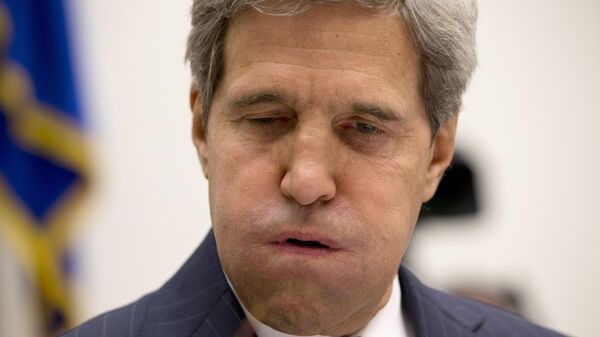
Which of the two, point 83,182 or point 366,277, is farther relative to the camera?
point 83,182

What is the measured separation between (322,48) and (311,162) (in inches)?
8.5

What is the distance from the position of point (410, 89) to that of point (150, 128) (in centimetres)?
265

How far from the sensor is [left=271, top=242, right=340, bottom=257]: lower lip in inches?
56.5

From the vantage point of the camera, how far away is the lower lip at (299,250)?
1.44 metres

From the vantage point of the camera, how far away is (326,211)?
4.74 ft

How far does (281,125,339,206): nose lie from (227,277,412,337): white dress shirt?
0.32 meters

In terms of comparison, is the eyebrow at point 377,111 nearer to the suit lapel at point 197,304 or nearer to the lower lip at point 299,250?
the lower lip at point 299,250

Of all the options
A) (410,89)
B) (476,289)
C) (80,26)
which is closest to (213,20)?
(410,89)

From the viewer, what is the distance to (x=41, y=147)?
3.25 metres

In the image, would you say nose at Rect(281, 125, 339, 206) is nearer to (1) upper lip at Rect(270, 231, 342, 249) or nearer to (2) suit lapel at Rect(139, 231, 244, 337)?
(1) upper lip at Rect(270, 231, 342, 249)

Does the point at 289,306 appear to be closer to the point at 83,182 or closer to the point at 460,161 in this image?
the point at 83,182

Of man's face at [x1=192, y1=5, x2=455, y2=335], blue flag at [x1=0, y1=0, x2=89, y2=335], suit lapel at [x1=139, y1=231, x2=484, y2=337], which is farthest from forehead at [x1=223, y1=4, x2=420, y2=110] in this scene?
blue flag at [x1=0, y1=0, x2=89, y2=335]

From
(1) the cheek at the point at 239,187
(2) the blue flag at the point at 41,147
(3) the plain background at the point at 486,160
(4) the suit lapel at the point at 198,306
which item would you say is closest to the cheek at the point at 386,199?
(1) the cheek at the point at 239,187

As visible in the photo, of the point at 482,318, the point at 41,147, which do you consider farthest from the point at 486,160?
the point at 482,318
